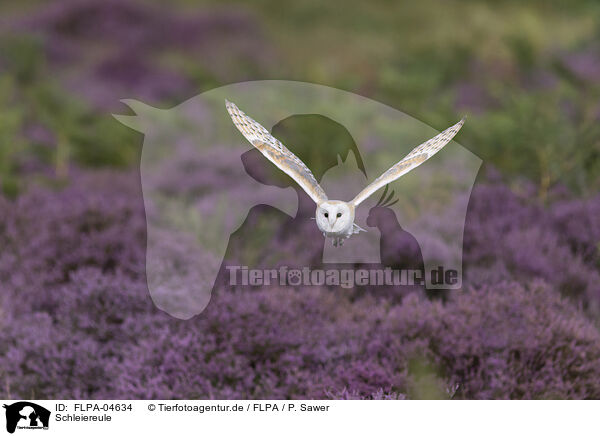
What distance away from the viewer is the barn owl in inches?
58.9

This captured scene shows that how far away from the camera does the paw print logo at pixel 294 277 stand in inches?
76.0

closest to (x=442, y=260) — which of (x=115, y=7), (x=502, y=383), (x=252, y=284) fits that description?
(x=502, y=383)

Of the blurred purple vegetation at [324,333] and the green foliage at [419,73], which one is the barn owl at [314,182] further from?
the green foliage at [419,73]

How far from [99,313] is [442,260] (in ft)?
3.65

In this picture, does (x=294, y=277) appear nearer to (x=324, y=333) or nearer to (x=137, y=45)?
(x=324, y=333)

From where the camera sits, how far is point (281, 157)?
1.60 meters

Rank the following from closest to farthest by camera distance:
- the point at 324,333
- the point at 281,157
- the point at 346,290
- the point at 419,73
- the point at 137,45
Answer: the point at 281,157, the point at 324,333, the point at 346,290, the point at 419,73, the point at 137,45
